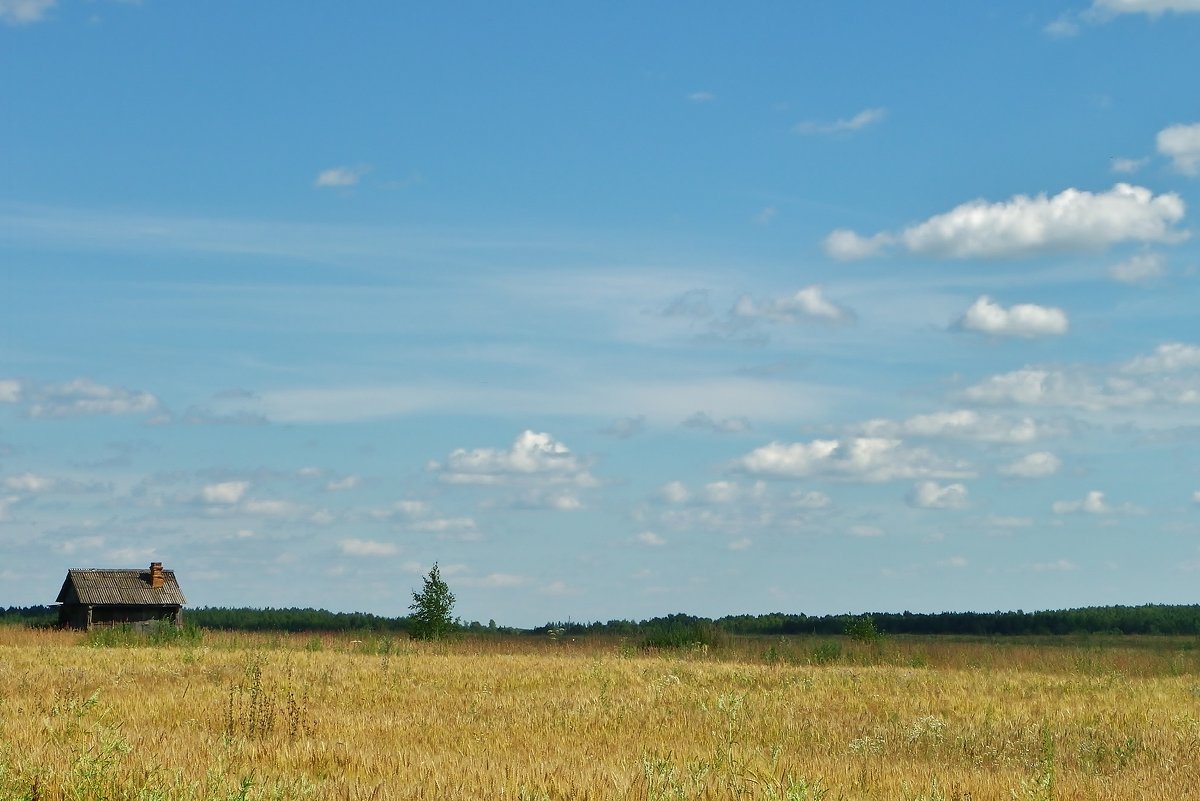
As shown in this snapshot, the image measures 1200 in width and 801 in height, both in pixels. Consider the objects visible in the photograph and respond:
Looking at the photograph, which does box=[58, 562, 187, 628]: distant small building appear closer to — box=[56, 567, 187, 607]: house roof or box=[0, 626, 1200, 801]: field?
box=[56, 567, 187, 607]: house roof

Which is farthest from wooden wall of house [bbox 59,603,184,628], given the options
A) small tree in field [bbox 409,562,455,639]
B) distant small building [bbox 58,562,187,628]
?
small tree in field [bbox 409,562,455,639]

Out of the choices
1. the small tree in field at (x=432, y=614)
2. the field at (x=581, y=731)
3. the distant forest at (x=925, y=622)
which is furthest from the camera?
the distant forest at (x=925, y=622)

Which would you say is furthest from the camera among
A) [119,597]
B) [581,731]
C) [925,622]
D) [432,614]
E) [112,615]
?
[925,622]

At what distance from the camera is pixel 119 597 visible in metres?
63.9

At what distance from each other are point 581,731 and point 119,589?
56.2 meters

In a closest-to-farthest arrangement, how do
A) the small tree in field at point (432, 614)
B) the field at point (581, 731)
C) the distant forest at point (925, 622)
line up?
the field at point (581, 731)
the small tree in field at point (432, 614)
the distant forest at point (925, 622)

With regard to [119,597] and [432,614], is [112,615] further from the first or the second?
[432,614]

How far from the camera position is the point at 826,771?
11.0 m

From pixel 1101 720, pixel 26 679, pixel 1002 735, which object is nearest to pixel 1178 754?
pixel 1002 735

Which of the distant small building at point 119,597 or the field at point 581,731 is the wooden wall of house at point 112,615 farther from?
the field at point 581,731

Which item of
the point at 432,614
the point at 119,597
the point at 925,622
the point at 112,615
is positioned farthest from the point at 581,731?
the point at 925,622

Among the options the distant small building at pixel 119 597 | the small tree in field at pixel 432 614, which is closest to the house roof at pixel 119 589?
the distant small building at pixel 119 597

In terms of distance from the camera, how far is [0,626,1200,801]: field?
948 cm

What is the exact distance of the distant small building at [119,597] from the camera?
63.6 m
